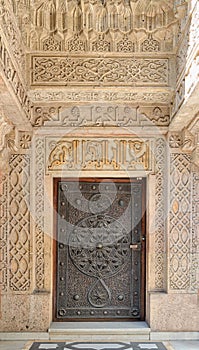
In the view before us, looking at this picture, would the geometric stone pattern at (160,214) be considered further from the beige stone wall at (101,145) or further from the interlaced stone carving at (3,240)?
the interlaced stone carving at (3,240)

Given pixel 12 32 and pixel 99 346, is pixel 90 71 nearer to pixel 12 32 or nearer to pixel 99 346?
pixel 12 32

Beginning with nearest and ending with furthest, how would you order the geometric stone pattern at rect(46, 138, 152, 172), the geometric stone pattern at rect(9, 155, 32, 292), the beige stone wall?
the beige stone wall, the geometric stone pattern at rect(9, 155, 32, 292), the geometric stone pattern at rect(46, 138, 152, 172)

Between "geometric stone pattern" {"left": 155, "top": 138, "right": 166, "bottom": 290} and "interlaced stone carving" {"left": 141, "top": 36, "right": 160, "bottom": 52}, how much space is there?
2.88ft

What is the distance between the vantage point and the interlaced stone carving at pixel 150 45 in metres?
4.95

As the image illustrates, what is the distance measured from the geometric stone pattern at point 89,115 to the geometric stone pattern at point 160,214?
0.30m

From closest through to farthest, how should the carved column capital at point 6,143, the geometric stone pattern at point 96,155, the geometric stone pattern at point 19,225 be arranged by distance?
the carved column capital at point 6,143, the geometric stone pattern at point 19,225, the geometric stone pattern at point 96,155

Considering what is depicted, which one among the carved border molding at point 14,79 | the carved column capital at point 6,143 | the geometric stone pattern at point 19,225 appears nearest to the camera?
the carved border molding at point 14,79

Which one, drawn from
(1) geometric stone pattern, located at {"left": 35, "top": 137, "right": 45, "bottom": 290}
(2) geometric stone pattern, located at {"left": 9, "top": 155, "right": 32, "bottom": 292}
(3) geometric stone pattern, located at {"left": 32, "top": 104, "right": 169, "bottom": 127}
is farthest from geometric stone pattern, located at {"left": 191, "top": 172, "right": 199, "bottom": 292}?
(2) geometric stone pattern, located at {"left": 9, "top": 155, "right": 32, "bottom": 292}

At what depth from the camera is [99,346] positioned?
4.75 meters

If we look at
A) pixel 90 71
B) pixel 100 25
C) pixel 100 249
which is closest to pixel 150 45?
pixel 100 25

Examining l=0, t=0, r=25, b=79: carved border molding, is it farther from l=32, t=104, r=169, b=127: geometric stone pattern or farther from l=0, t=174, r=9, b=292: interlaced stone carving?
l=0, t=174, r=9, b=292: interlaced stone carving

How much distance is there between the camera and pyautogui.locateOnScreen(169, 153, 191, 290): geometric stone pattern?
5.10 meters

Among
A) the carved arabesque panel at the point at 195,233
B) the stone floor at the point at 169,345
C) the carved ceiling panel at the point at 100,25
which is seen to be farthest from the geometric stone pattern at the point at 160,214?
the carved ceiling panel at the point at 100,25

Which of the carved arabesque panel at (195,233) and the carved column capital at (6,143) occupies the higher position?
the carved column capital at (6,143)
